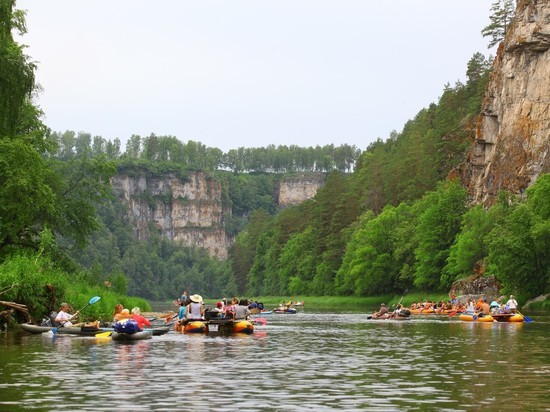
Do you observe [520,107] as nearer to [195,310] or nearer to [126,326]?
[195,310]

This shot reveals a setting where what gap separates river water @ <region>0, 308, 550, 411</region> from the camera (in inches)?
794

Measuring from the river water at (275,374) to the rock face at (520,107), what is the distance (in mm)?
61727

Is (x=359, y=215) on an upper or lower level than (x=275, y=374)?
upper

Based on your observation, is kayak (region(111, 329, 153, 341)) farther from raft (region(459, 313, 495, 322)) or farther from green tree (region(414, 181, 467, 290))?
green tree (region(414, 181, 467, 290))

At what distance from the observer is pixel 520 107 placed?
104 meters

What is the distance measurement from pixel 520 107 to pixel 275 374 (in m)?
83.7

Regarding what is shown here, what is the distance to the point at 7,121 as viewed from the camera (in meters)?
45.9

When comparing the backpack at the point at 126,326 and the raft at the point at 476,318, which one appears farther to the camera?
the raft at the point at 476,318

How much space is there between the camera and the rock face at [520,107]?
10056 centimetres

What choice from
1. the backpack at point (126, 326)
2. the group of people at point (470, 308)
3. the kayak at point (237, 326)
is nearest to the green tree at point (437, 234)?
the group of people at point (470, 308)

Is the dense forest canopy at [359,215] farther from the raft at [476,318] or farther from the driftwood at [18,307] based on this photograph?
the raft at [476,318]

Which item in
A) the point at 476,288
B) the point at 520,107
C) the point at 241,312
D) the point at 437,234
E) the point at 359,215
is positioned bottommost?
the point at 241,312

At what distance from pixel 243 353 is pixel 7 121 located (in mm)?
18772

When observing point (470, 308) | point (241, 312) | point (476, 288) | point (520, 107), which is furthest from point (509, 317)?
point (520, 107)
